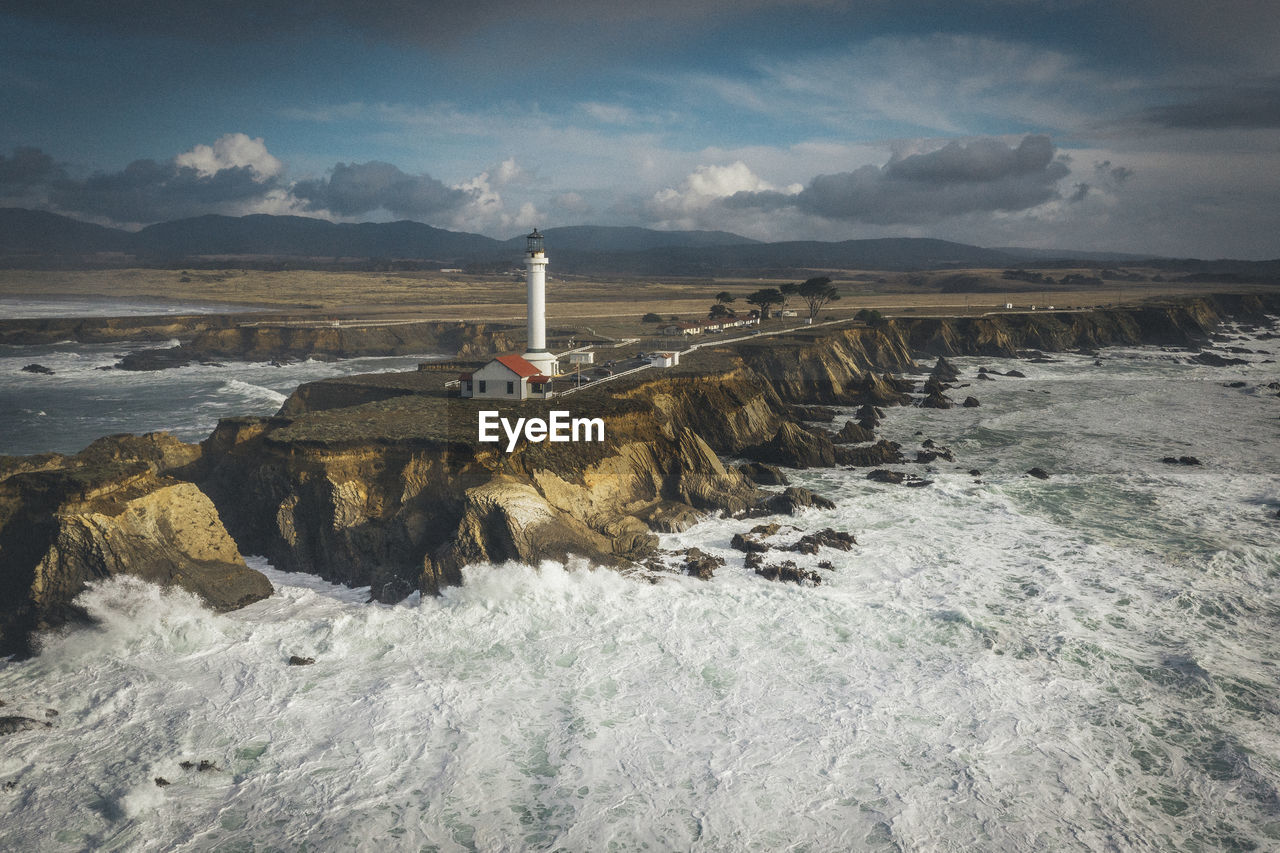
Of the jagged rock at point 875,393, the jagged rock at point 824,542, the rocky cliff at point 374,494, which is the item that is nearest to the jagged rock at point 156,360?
the rocky cliff at point 374,494

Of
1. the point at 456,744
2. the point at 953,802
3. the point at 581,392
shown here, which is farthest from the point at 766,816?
the point at 581,392

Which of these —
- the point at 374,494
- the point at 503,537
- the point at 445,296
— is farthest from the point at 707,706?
the point at 445,296

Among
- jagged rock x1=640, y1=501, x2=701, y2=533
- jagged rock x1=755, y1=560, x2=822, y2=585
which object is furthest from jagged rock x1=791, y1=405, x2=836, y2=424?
jagged rock x1=755, y1=560, x2=822, y2=585

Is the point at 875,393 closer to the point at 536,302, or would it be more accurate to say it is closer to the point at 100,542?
the point at 536,302

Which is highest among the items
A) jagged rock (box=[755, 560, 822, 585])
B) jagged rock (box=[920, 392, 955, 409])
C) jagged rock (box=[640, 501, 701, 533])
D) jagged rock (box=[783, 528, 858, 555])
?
jagged rock (box=[920, 392, 955, 409])

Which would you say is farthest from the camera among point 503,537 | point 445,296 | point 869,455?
point 445,296

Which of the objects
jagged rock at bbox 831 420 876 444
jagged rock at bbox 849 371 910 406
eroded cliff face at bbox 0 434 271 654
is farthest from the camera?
jagged rock at bbox 849 371 910 406

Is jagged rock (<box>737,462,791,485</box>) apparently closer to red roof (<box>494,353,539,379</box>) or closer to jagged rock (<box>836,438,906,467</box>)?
jagged rock (<box>836,438,906,467</box>)
